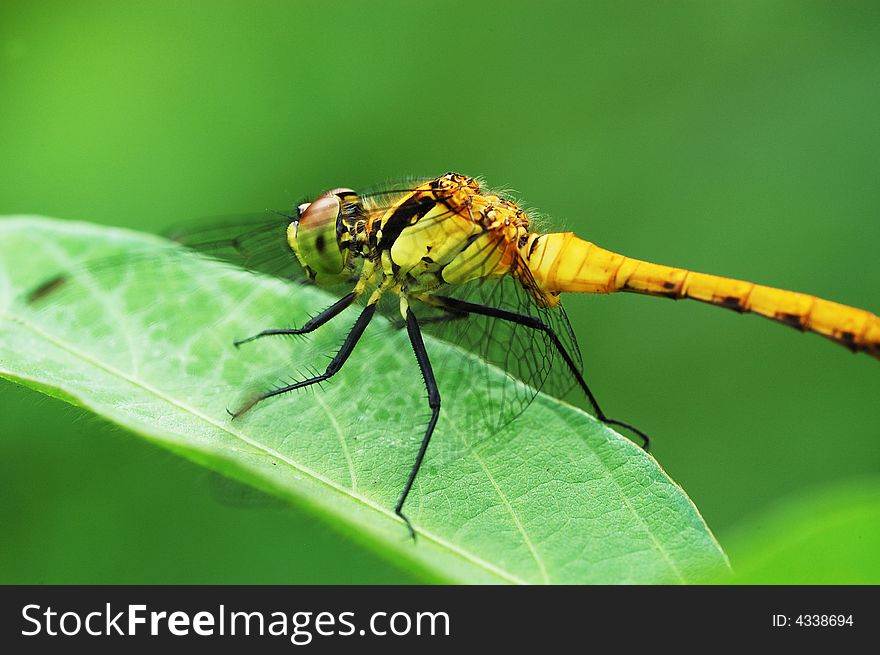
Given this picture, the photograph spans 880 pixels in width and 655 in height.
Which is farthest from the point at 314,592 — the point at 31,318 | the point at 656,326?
the point at 656,326

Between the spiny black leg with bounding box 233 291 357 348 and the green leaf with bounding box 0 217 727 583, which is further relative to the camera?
the spiny black leg with bounding box 233 291 357 348

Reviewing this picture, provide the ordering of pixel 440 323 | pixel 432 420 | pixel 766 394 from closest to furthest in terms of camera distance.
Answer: pixel 432 420, pixel 440 323, pixel 766 394

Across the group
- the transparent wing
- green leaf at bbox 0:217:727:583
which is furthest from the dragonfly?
green leaf at bbox 0:217:727:583

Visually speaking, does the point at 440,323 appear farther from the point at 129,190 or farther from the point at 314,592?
the point at 129,190

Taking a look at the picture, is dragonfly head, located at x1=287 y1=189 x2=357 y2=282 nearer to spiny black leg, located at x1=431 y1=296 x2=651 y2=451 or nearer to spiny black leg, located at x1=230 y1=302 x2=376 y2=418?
spiny black leg, located at x1=230 y1=302 x2=376 y2=418

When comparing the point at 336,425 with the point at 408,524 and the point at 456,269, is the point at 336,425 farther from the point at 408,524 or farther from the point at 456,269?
the point at 456,269

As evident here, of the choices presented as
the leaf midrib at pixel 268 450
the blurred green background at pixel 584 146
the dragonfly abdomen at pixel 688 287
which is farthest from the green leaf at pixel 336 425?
the blurred green background at pixel 584 146

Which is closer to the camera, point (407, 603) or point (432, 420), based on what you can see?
point (407, 603)

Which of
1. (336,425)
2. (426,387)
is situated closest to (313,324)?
(426,387)
